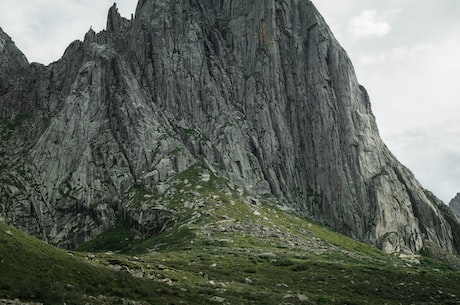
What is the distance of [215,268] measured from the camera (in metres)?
63.0

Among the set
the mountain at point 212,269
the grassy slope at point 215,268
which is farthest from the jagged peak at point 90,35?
the mountain at point 212,269

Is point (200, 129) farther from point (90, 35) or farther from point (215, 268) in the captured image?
point (215, 268)

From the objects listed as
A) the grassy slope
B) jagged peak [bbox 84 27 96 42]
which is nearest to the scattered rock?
the grassy slope

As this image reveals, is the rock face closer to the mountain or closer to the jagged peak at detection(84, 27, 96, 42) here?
the jagged peak at detection(84, 27, 96, 42)

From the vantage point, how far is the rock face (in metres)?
144

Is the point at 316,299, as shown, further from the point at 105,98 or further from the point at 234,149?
the point at 105,98

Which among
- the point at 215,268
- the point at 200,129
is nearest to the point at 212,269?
the point at 215,268

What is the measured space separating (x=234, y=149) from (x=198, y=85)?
32708 mm

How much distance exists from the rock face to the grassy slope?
22952 millimetres

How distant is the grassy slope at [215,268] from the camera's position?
3581 centimetres

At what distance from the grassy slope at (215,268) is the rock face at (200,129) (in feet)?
75.3

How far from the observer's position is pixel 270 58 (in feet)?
620

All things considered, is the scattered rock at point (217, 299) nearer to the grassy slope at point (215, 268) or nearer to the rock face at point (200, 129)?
the grassy slope at point (215, 268)

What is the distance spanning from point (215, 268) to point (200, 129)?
354ft
